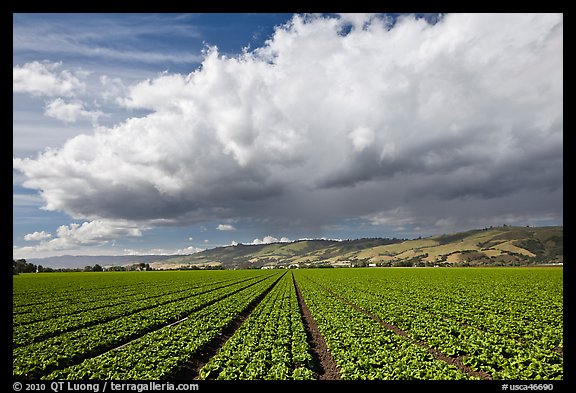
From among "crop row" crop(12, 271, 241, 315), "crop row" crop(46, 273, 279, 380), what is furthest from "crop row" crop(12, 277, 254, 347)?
"crop row" crop(46, 273, 279, 380)

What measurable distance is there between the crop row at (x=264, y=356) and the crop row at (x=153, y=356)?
150cm

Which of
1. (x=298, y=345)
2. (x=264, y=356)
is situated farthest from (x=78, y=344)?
(x=298, y=345)

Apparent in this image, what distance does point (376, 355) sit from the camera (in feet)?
44.1

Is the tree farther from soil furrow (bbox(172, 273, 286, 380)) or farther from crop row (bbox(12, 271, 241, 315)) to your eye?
soil furrow (bbox(172, 273, 286, 380))

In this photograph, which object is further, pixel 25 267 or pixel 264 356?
pixel 25 267

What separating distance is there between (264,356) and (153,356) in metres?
4.87

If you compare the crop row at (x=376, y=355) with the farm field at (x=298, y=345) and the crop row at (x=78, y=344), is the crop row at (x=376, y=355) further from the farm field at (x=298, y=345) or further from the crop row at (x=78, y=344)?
the crop row at (x=78, y=344)

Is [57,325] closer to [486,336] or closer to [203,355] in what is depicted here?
[203,355]

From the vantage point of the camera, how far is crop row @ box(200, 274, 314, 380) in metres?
11.5
